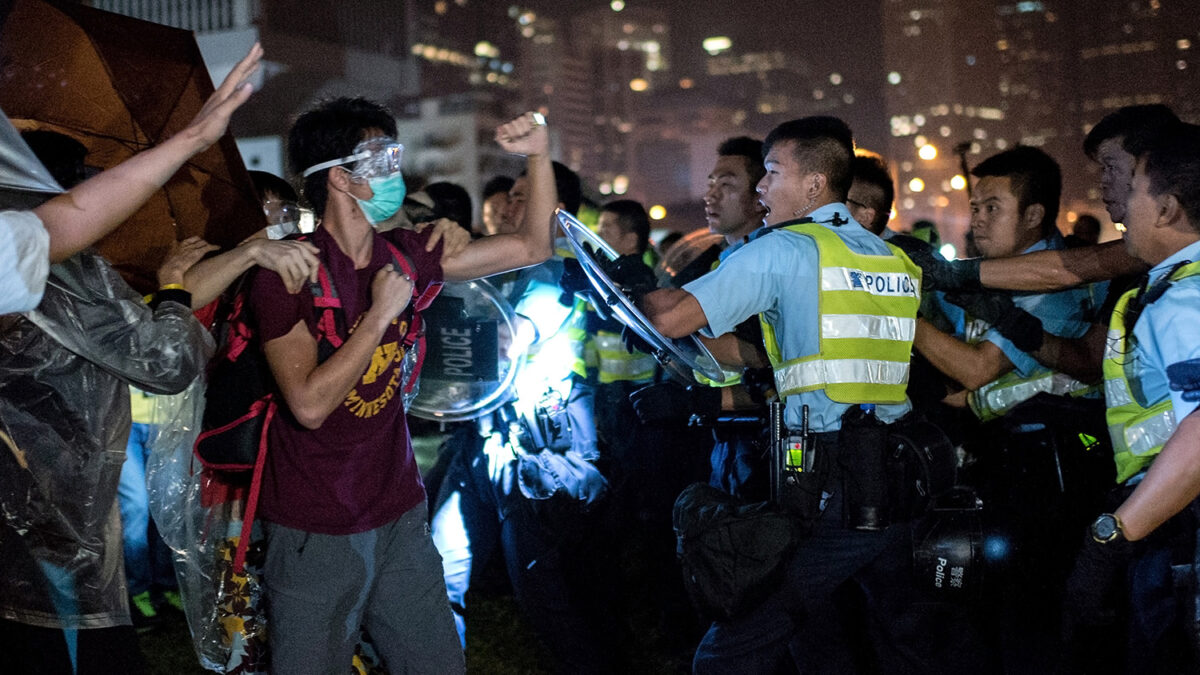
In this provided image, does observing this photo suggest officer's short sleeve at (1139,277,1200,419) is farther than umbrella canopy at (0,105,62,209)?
Yes

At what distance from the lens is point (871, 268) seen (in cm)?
364

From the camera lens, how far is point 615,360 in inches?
253

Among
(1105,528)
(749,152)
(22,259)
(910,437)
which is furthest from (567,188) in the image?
(22,259)

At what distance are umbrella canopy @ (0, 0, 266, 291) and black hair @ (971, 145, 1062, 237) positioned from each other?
336 centimetres

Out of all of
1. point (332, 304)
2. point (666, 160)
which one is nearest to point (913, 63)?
point (332, 304)

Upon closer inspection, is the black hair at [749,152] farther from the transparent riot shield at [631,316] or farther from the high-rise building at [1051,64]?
the transparent riot shield at [631,316]

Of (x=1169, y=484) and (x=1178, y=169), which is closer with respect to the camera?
(x=1169, y=484)

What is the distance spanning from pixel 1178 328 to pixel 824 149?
4.80 ft

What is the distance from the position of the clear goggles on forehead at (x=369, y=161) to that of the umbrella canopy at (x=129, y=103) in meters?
0.84

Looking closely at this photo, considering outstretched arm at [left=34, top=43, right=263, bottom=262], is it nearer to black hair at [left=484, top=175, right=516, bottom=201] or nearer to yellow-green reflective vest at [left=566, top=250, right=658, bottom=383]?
yellow-green reflective vest at [left=566, top=250, right=658, bottom=383]

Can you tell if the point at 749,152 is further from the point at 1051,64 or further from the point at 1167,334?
the point at 1051,64

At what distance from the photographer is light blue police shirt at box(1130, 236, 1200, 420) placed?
282cm

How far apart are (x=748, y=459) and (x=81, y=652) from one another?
8.82 feet

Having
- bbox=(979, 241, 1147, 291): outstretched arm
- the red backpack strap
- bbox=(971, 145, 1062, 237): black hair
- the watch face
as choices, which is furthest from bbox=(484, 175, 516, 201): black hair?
the watch face
